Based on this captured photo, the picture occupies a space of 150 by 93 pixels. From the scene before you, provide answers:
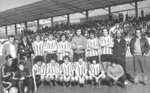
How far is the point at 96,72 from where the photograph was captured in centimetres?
841

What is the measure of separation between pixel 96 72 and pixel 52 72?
1.62 meters

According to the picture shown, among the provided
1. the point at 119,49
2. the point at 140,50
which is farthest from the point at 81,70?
the point at 140,50

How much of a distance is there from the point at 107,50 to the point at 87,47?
83cm

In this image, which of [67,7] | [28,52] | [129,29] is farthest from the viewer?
[67,7]

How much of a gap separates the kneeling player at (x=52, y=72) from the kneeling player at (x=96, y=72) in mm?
1229

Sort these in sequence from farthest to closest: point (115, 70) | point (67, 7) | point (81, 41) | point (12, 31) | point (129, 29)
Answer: point (12, 31) → point (67, 7) → point (129, 29) → point (81, 41) → point (115, 70)

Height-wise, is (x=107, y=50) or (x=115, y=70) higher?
(x=107, y=50)

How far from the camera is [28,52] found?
972 cm

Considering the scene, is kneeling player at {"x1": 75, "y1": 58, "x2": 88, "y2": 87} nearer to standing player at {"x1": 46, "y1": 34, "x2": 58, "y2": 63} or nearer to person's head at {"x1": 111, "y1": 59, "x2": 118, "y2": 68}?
person's head at {"x1": 111, "y1": 59, "x2": 118, "y2": 68}

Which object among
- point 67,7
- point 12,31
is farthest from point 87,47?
point 12,31

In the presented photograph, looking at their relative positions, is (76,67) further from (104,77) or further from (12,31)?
(12,31)

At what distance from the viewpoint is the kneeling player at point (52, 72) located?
851 cm

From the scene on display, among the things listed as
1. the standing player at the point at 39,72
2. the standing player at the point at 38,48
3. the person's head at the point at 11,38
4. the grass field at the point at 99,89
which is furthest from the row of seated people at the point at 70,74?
the person's head at the point at 11,38

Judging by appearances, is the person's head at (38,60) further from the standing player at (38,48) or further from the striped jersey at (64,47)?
the striped jersey at (64,47)
